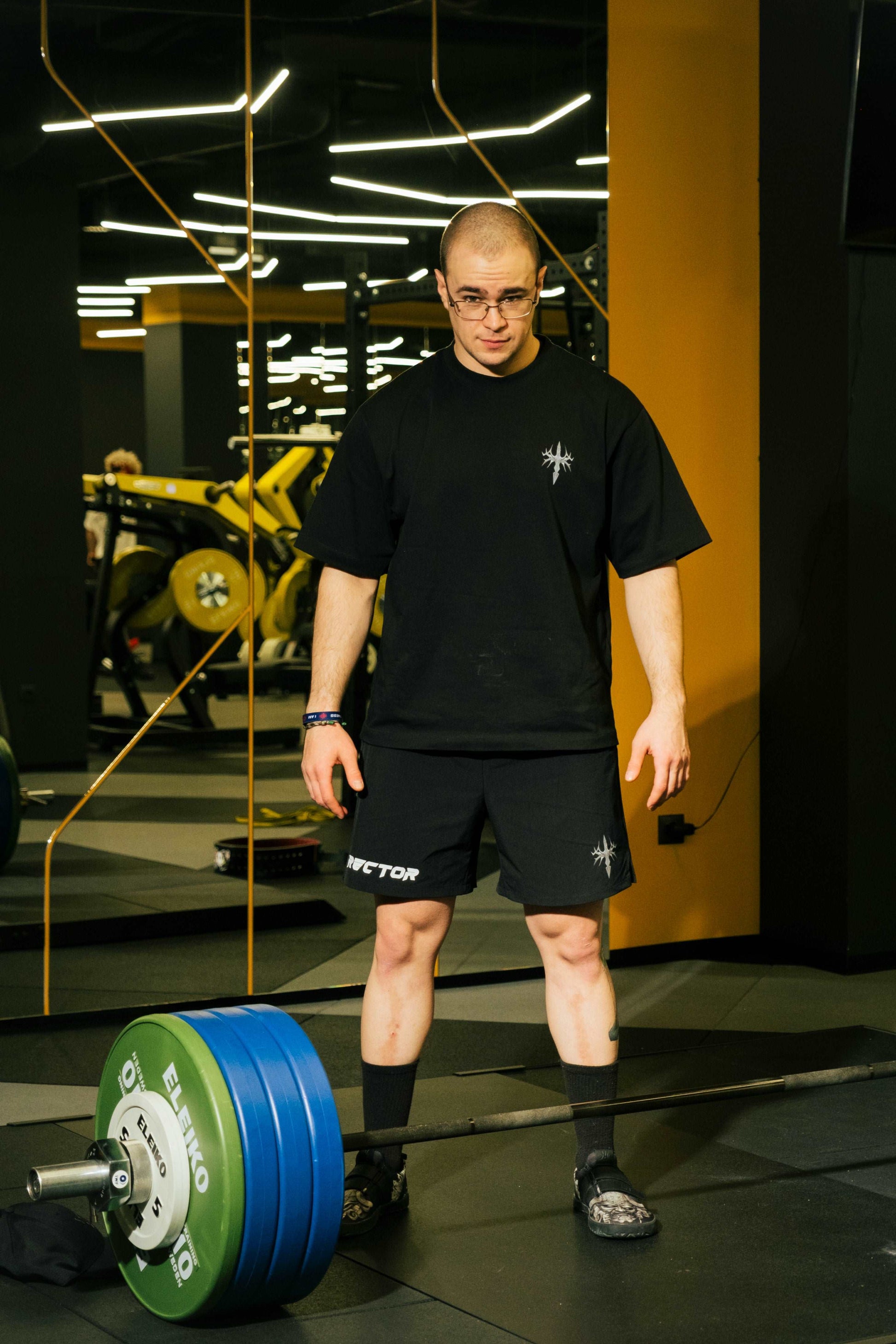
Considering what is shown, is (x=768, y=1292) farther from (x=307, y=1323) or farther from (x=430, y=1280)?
(x=307, y=1323)

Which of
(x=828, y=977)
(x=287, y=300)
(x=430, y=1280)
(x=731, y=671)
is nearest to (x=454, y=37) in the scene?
(x=287, y=300)

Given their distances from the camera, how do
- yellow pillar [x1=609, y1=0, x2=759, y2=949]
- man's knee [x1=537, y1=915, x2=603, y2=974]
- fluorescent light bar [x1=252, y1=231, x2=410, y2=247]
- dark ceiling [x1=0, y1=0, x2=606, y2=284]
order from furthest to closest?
yellow pillar [x1=609, y1=0, x2=759, y2=949]
fluorescent light bar [x1=252, y1=231, x2=410, y2=247]
dark ceiling [x1=0, y1=0, x2=606, y2=284]
man's knee [x1=537, y1=915, x2=603, y2=974]

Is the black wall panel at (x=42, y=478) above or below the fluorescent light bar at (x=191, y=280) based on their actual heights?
below

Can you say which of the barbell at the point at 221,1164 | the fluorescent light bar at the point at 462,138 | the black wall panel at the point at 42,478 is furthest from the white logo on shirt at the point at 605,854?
the fluorescent light bar at the point at 462,138

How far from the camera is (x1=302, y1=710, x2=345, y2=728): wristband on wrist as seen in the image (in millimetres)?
2186

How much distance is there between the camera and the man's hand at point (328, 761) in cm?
216

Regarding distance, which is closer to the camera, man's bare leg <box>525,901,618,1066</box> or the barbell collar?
the barbell collar

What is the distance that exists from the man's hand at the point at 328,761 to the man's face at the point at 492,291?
0.53 meters

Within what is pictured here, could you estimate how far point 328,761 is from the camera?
217cm

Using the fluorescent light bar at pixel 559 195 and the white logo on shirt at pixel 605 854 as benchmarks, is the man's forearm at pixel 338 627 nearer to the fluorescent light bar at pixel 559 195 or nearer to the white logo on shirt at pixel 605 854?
the white logo on shirt at pixel 605 854

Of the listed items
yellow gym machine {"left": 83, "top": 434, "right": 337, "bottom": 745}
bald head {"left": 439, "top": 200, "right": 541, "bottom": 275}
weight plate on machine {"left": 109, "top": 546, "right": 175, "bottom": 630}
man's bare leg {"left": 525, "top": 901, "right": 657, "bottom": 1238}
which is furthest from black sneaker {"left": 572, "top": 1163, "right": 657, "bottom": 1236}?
weight plate on machine {"left": 109, "top": 546, "right": 175, "bottom": 630}

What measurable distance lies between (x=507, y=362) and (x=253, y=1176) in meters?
1.07

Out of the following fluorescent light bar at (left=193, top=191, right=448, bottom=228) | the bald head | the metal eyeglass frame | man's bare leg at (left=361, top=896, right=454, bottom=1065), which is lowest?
man's bare leg at (left=361, top=896, right=454, bottom=1065)

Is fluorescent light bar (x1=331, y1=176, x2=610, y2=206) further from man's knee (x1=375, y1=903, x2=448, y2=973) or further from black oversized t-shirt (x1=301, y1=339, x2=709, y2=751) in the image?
man's knee (x1=375, y1=903, x2=448, y2=973)
